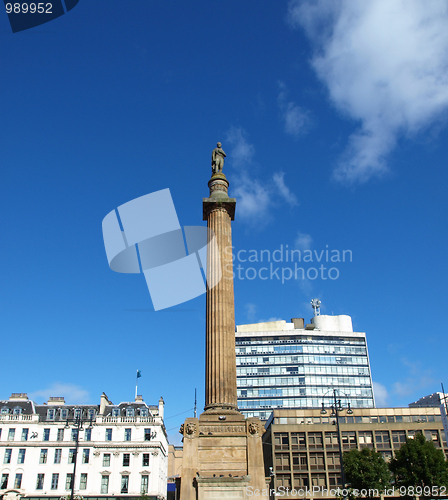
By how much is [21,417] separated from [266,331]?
64.1 meters

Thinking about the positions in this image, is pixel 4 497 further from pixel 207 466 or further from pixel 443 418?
pixel 443 418

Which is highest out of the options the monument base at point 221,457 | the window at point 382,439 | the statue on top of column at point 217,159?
the statue on top of column at point 217,159

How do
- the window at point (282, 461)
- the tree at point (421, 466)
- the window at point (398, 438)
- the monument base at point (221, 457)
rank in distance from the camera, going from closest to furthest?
1. the monument base at point (221, 457)
2. the tree at point (421, 466)
3. the window at point (282, 461)
4. the window at point (398, 438)

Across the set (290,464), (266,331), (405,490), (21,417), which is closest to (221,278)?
(405,490)

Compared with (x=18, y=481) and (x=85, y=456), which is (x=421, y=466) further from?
(x=18, y=481)

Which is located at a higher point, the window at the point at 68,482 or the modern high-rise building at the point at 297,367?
the modern high-rise building at the point at 297,367

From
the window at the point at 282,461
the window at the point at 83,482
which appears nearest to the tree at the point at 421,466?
the window at the point at 282,461

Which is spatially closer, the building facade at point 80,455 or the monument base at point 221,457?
the monument base at point 221,457

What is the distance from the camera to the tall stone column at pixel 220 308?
25.0m

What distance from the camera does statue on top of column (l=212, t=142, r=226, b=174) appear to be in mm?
31344

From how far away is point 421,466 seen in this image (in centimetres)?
4616

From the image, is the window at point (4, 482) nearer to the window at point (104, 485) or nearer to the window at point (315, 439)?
the window at point (104, 485)

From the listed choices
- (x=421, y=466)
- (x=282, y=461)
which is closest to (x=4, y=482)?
(x=282, y=461)

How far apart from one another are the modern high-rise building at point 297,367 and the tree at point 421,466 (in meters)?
55.1
